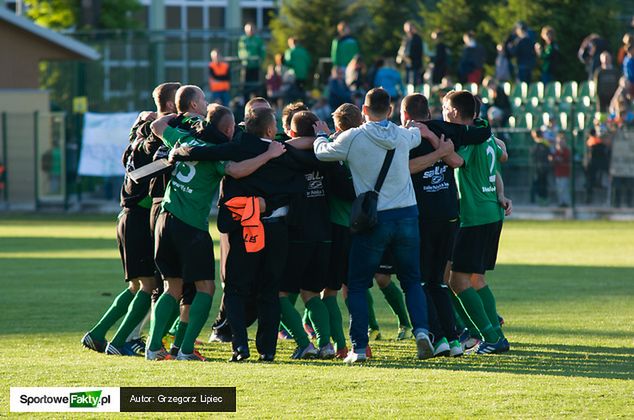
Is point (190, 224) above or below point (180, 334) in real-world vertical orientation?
above

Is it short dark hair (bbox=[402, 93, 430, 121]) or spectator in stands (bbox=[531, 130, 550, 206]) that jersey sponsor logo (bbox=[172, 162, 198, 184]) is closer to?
short dark hair (bbox=[402, 93, 430, 121])

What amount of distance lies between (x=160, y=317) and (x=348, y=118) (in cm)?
211

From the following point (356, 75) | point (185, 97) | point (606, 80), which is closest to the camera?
point (185, 97)

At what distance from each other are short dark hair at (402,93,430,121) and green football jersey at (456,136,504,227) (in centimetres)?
43

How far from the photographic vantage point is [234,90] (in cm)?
3509

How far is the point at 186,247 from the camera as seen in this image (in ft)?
32.1

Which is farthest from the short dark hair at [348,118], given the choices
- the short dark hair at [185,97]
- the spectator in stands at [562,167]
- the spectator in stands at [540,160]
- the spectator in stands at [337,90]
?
the spectator in stands at [337,90]

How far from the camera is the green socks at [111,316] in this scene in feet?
35.3

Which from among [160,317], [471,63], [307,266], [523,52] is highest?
[523,52]

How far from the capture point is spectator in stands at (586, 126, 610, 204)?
2733 centimetres

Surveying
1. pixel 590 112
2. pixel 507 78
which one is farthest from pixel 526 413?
pixel 507 78

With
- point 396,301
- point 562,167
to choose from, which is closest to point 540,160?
point 562,167

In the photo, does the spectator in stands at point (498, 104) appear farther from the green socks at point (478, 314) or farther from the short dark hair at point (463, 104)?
the green socks at point (478, 314)

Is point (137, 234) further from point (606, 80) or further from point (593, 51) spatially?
point (593, 51)
